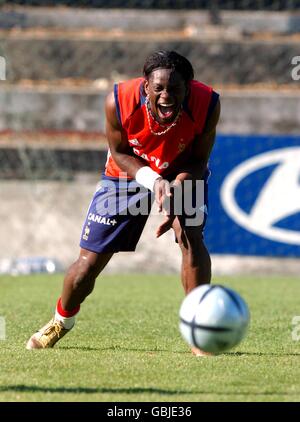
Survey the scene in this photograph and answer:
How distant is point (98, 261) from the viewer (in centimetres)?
775

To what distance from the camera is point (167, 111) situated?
23.8 ft

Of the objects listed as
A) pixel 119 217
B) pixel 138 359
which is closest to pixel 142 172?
pixel 119 217

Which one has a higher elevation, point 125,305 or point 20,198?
point 125,305

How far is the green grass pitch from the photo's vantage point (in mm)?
5914

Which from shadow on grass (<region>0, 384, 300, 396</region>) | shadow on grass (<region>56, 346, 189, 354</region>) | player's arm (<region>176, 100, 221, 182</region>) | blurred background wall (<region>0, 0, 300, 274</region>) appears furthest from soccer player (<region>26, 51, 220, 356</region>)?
blurred background wall (<region>0, 0, 300, 274</region>)

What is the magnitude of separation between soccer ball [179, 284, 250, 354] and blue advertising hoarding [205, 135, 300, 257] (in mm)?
9262

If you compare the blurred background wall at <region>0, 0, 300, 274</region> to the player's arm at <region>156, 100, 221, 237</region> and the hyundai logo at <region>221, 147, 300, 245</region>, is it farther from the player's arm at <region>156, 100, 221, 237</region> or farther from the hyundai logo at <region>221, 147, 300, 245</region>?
the player's arm at <region>156, 100, 221, 237</region>

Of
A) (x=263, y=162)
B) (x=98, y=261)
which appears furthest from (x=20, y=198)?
(x=98, y=261)

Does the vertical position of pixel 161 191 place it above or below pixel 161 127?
below

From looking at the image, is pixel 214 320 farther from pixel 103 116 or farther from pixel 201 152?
pixel 103 116

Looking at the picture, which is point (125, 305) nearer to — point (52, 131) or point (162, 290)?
point (162, 290)

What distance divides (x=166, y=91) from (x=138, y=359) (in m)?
1.86

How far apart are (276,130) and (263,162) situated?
91.3 inches
